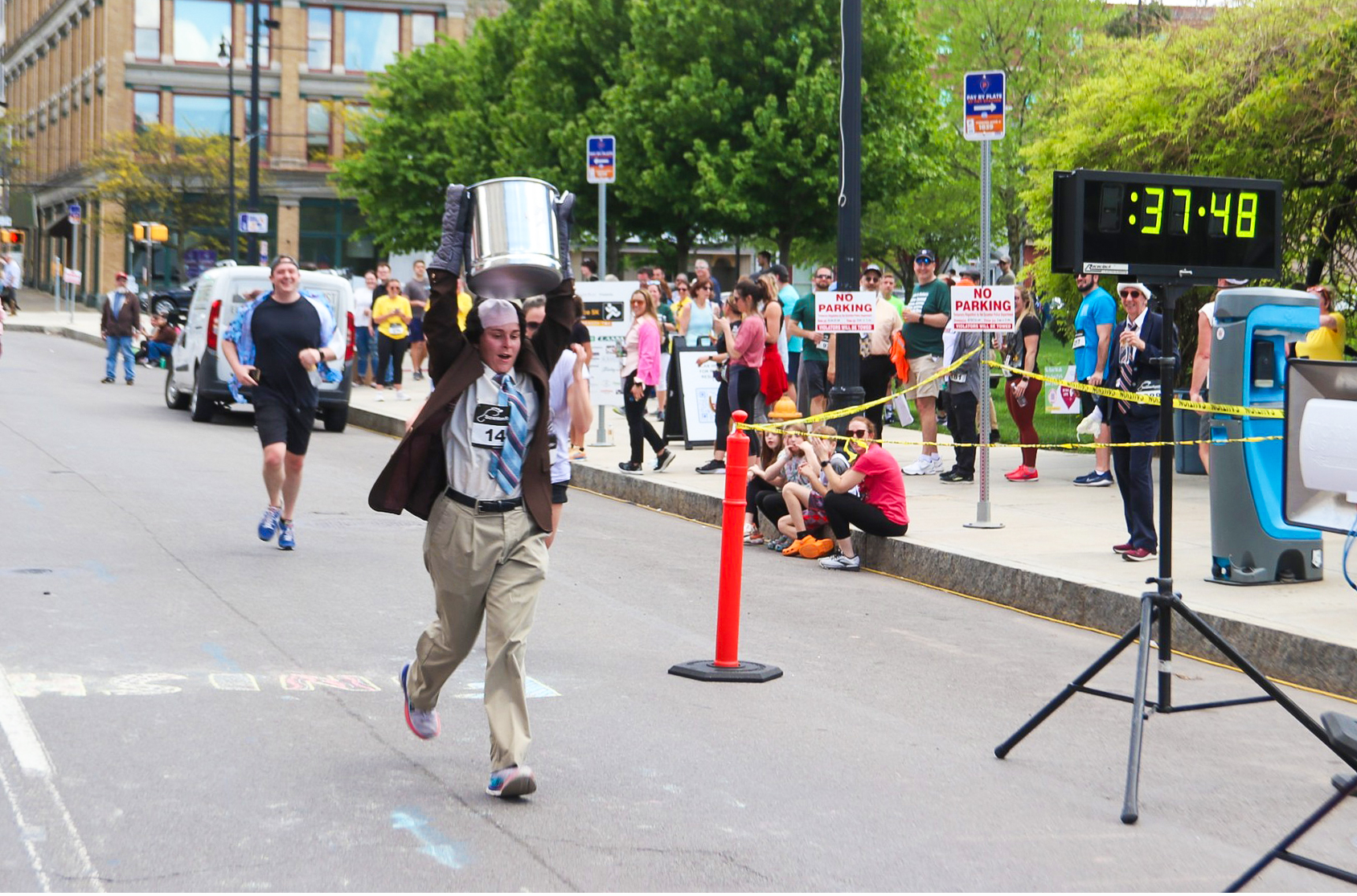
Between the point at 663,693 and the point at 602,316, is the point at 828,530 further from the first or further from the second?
the point at 602,316

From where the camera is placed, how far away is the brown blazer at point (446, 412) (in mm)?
5773

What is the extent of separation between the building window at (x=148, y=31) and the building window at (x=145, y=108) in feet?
4.48

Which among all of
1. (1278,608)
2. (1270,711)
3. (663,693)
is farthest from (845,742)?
(1278,608)

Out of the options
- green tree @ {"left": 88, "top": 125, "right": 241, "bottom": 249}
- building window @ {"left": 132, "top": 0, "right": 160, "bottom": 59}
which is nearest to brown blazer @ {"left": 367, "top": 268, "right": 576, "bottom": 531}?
green tree @ {"left": 88, "top": 125, "right": 241, "bottom": 249}

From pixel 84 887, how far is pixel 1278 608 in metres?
6.55

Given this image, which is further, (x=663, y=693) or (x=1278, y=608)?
(x=1278, y=608)

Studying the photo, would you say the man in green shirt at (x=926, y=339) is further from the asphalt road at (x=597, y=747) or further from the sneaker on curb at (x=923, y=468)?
the asphalt road at (x=597, y=747)

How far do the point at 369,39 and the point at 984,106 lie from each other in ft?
175

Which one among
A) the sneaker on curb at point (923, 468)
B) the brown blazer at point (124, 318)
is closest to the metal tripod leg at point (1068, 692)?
the sneaker on curb at point (923, 468)

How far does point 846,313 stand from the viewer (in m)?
13.3

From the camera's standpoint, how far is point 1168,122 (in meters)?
14.9

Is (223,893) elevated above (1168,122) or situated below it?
below

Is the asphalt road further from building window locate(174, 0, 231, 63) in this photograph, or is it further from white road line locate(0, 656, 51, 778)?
building window locate(174, 0, 231, 63)

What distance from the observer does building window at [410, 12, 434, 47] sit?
62.1 m
